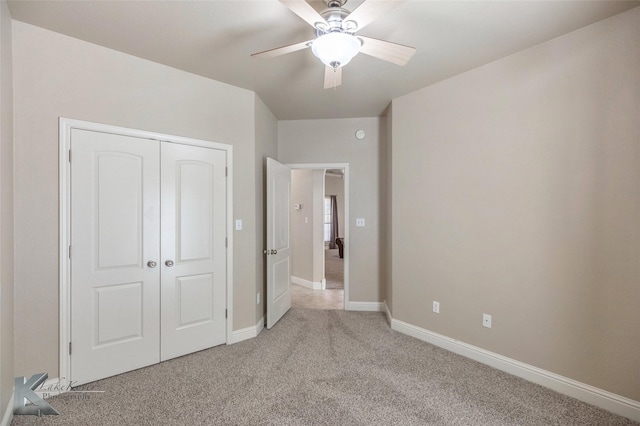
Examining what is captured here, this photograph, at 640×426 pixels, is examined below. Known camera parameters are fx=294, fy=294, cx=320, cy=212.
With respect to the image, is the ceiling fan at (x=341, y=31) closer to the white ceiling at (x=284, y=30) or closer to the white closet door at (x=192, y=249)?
the white ceiling at (x=284, y=30)

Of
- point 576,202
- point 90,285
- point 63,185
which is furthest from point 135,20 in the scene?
point 576,202

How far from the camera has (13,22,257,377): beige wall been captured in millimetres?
2057

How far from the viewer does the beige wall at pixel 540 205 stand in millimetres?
1976

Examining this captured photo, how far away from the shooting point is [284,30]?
214 cm

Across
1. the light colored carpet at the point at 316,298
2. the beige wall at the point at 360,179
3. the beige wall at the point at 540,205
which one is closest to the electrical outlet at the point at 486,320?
the beige wall at the point at 540,205

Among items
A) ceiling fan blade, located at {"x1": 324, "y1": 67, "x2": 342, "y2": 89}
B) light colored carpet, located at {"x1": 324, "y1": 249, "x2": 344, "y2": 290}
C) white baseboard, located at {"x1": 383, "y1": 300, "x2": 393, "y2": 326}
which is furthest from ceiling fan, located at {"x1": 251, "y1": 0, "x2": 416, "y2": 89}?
light colored carpet, located at {"x1": 324, "y1": 249, "x2": 344, "y2": 290}

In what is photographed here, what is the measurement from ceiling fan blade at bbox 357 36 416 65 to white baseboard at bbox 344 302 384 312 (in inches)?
124

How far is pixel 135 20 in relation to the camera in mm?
2033

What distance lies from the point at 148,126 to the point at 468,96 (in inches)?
116

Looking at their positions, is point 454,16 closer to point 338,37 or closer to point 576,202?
point 338,37

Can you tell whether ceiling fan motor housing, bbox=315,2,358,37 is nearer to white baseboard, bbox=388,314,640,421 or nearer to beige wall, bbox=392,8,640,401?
beige wall, bbox=392,8,640,401

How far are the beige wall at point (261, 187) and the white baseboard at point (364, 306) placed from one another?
3.96 feet

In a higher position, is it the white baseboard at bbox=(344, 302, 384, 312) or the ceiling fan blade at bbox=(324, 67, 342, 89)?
the ceiling fan blade at bbox=(324, 67, 342, 89)

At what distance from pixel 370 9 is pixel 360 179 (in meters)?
2.73
